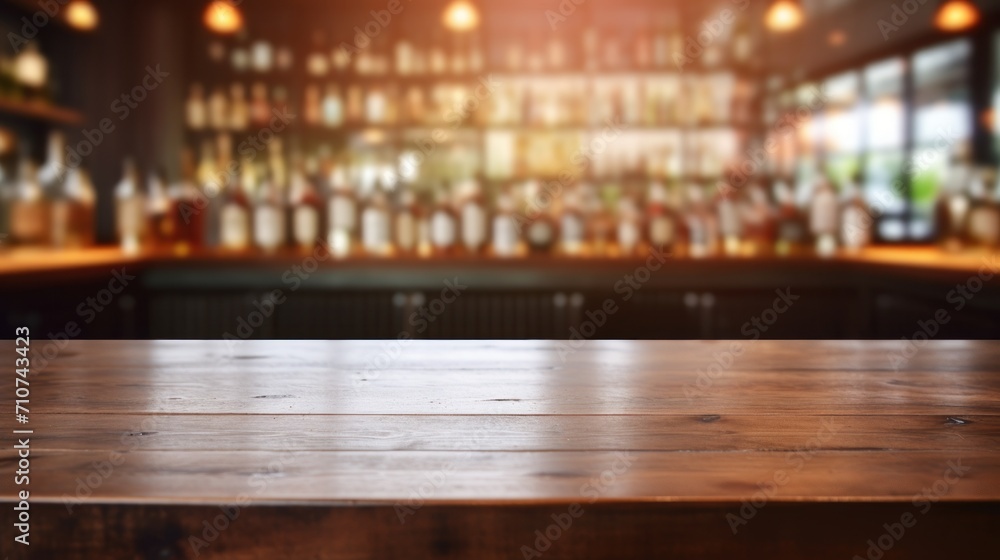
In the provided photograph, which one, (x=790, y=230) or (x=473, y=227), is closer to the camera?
(x=790, y=230)

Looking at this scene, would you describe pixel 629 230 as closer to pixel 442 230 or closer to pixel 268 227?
pixel 442 230

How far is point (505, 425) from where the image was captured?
710 mm

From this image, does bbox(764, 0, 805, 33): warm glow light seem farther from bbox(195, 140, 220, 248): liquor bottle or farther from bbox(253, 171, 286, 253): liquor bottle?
bbox(195, 140, 220, 248): liquor bottle

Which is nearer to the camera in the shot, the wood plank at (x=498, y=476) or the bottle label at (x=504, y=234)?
the wood plank at (x=498, y=476)

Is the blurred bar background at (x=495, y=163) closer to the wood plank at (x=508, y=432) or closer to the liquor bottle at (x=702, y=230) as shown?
the liquor bottle at (x=702, y=230)

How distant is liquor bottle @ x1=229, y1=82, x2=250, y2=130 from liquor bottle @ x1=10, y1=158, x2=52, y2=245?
4.26ft

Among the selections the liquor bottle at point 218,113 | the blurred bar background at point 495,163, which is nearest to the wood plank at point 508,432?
the blurred bar background at point 495,163

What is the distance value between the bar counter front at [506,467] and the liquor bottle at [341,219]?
2.71 m

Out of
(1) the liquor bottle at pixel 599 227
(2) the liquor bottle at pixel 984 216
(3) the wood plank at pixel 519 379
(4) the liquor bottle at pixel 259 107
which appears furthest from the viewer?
(4) the liquor bottle at pixel 259 107

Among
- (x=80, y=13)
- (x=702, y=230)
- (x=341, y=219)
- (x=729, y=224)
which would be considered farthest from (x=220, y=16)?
(x=729, y=224)

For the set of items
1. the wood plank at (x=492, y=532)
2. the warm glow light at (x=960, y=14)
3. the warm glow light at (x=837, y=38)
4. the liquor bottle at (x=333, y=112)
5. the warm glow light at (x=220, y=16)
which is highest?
the warm glow light at (x=837, y=38)

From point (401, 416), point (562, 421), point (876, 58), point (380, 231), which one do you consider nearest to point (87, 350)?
point (401, 416)

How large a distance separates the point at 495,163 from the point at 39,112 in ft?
7.38

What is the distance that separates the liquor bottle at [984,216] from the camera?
288 cm
